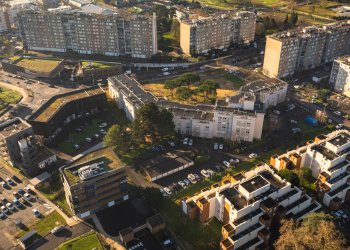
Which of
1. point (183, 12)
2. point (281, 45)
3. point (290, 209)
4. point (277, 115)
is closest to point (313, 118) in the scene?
point (277, 115)

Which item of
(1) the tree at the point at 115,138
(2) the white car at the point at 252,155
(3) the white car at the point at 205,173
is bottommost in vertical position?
(3) the white car at the point at 205,173

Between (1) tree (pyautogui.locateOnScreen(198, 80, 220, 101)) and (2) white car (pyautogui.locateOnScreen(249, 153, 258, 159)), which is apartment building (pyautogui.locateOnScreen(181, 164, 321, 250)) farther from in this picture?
(1) tree (pyautogui.locateOnScreen(198, 80, 220, 101))

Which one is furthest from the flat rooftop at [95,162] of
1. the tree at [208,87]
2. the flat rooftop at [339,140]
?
the flat rooftop at [339,140]

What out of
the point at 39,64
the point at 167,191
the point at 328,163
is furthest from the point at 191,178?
the point at 39,64

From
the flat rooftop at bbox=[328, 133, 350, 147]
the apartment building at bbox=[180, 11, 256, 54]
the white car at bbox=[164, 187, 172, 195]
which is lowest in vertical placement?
the white car at bbox=[164, 187, 172, 195]

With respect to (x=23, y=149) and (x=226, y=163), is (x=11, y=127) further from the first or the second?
(x=226, y=163)

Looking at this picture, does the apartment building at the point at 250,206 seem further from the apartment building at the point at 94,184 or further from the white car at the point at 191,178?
the apartment building at the point at 94,184

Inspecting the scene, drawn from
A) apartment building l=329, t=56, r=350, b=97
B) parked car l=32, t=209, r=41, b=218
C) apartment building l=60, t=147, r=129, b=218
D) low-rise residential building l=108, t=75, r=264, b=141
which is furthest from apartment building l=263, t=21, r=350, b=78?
parked car l=32, t=209, r=41, b=218
